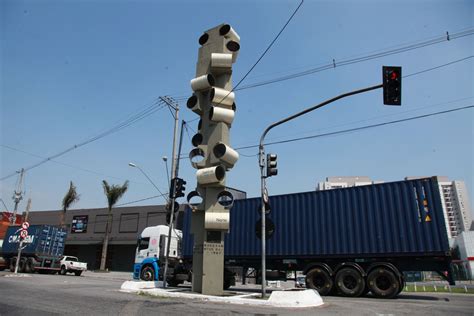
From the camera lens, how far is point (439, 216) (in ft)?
38.0

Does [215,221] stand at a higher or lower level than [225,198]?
lower

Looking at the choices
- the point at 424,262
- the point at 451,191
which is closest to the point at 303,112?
the point at 424,262

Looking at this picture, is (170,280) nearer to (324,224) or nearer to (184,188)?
(184,188)

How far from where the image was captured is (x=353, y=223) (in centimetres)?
1309

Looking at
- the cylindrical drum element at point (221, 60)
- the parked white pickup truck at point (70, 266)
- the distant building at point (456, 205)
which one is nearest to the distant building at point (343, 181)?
the distant building at point (456, 205)

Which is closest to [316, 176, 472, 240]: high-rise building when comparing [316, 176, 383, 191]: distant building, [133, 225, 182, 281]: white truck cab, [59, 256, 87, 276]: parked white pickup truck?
[316, 176, 383, 191]: distant building

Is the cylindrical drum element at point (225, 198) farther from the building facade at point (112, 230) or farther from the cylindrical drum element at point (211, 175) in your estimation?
the building facade at point (112, 230)

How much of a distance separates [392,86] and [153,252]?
14.0 metres

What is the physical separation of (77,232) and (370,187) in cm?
3733

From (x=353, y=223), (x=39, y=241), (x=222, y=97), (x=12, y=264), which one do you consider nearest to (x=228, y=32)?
(x=222, y=97)

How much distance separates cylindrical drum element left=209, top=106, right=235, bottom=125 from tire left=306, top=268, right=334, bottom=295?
7.21 metres

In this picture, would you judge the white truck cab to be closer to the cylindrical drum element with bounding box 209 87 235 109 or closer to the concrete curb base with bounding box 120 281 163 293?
the concrete curb base with bounding box 120 281 163 293

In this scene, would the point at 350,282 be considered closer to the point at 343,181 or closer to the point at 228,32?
the point at 228,32

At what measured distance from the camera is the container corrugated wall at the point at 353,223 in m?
Answer: 11.9
